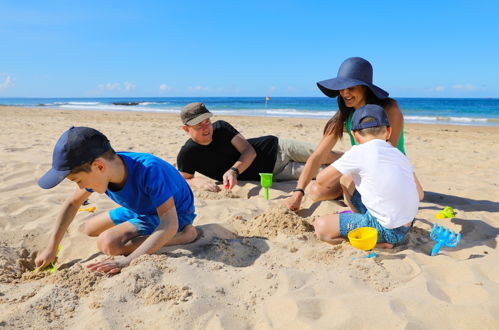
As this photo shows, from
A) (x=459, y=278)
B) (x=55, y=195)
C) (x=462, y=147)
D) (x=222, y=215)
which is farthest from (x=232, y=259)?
(x=462, y=147)

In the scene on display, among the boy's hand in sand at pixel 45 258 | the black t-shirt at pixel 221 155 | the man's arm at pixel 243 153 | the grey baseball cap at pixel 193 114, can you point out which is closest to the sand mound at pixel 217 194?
the man's arm at pixel 243 153

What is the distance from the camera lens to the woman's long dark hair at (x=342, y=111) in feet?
10.3

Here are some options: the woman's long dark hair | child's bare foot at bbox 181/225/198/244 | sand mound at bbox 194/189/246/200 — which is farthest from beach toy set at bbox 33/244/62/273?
the woman's long dark hair

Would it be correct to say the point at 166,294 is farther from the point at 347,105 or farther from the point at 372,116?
the point at 347,105

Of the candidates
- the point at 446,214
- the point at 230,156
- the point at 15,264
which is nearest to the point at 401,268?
the point at 446,214

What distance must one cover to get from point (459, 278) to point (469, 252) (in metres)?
0.54

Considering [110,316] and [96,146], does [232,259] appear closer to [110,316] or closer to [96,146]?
[110,316]

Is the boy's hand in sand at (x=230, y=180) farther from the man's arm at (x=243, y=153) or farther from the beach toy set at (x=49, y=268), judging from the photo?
the beach toy set at (x=49, y=268)

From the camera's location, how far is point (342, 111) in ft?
11.0

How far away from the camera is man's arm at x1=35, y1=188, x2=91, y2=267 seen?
8.04 ft

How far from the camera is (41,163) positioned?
16.1ft

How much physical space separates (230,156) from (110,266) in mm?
2231

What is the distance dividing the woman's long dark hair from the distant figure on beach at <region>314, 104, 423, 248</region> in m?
0.60

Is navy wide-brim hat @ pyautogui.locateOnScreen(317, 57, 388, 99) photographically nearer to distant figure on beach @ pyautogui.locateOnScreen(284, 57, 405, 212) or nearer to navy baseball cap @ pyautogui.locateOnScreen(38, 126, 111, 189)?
distant figure on beach @ pyautogui.locateOnScreen(284, 57, 405, 212)
